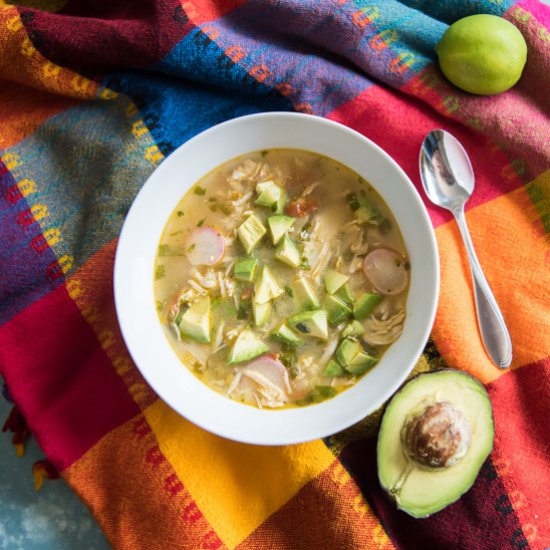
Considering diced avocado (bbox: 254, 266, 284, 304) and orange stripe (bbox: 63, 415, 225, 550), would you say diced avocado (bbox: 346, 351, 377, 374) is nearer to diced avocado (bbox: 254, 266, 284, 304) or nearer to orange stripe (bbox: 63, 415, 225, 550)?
diced avocado (bbox: 254, 266, 284, 304)

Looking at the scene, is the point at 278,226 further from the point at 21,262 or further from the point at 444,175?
the point at 21,262

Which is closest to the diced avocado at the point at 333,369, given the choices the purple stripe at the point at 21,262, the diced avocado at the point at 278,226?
the diced avocado at the point at 278,226

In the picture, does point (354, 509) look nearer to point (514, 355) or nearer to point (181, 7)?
point (514, 355)

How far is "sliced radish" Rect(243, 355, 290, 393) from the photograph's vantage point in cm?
196

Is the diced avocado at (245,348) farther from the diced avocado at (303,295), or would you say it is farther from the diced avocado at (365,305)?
the diced avocado at (365,305)

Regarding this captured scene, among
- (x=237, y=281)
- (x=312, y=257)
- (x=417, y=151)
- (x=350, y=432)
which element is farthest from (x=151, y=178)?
(x=350, y=432)

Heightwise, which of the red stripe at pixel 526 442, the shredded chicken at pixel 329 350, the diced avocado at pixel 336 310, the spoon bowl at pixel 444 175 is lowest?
the red stripe at pixel 526 442

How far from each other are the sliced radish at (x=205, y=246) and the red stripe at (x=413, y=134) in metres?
0.66

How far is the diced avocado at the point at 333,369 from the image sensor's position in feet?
6.42

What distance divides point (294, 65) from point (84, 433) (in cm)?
159

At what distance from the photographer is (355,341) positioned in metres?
1.95

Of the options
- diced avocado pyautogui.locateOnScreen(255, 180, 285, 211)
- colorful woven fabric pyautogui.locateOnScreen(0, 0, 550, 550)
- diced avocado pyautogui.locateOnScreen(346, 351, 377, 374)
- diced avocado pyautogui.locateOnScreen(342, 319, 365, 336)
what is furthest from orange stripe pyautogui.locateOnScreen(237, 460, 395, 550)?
diced avocado pyautogui.locateOnScreen(255, 180, 285, 211)

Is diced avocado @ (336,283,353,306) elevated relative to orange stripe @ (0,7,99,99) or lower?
lower

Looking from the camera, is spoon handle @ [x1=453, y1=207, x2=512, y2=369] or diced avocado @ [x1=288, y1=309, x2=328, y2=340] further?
spoon handle @ [x1=453, y1=207, x2=512, y2=369]
